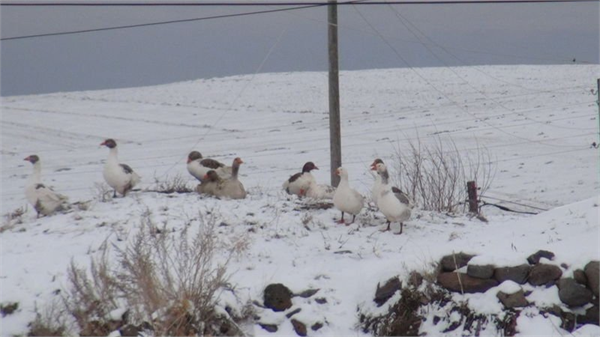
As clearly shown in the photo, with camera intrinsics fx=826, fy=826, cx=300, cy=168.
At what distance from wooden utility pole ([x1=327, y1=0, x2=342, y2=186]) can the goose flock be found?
2010mm

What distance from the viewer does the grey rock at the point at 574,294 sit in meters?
9.03

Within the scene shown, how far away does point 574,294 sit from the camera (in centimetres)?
903

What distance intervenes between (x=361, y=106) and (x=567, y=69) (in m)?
21.0

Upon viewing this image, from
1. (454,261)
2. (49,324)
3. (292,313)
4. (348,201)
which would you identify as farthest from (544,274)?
(49,324)

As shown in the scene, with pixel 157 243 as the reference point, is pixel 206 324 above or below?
below

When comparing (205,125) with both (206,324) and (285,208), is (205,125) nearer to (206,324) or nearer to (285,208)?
(285,208)

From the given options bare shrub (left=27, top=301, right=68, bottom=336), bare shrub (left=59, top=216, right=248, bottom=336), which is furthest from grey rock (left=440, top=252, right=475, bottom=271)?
bare shrub (left=27, top=301, right=68, bottom=336)

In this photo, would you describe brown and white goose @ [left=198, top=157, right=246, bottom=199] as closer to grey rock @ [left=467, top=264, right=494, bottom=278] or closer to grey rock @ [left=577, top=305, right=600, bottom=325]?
grey rock @ [left=467, top=264, right=494, bottom=278]

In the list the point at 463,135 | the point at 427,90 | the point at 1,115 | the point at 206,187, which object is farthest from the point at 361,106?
the point at 206,187

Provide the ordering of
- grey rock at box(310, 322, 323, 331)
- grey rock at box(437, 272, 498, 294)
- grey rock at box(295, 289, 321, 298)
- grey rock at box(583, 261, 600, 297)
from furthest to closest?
grey rock at box(295, 289, 321, 298)
grey rock at box(310, 322, 323, 331)
grey rock at box(437, 272, 498, 294)
grey rock at box(583, 261, 600, 297)

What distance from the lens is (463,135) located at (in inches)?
1320

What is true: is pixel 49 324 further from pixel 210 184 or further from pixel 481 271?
pixel 210 184

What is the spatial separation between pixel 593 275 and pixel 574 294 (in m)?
0.29

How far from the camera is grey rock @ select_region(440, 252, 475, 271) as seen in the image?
10055mm
